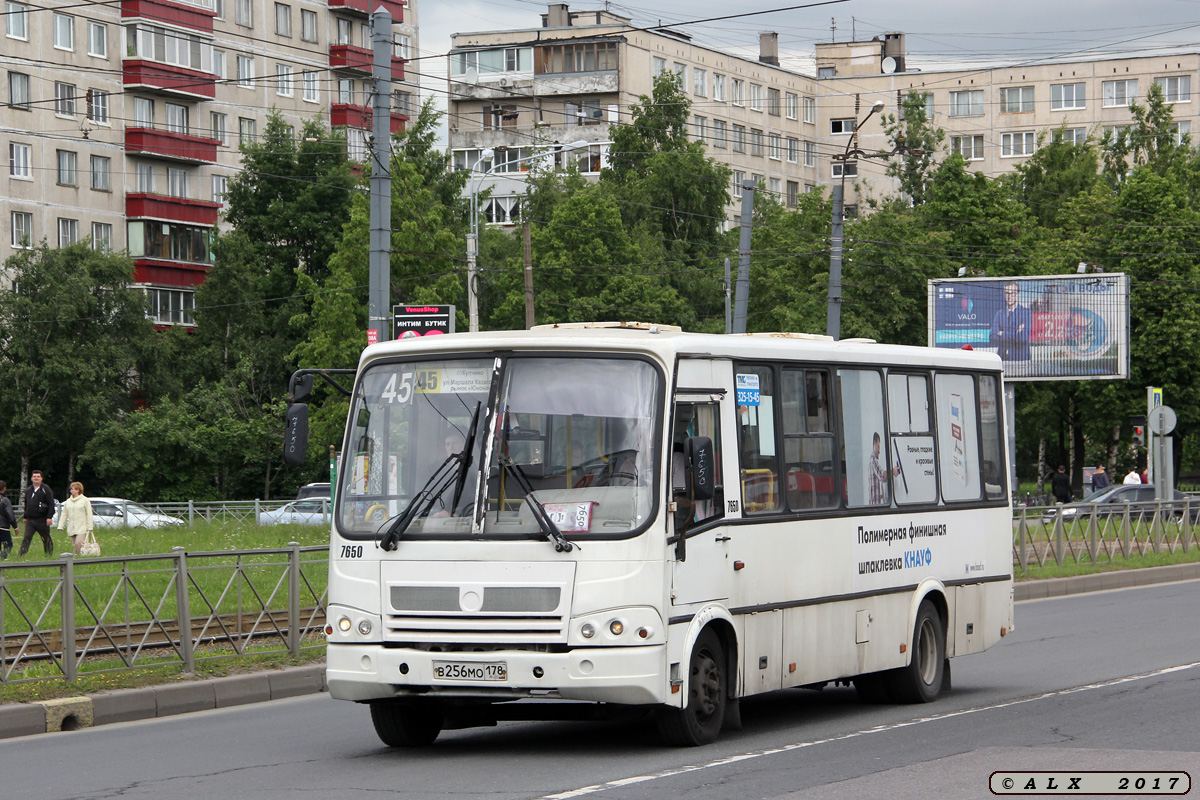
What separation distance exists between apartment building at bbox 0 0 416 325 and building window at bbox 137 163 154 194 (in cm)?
7

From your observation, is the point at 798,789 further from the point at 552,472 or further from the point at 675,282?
the point at 675,282

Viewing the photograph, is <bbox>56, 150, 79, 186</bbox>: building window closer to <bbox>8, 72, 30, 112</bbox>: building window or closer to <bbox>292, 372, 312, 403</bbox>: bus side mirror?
<bbox>8, 72, 30, 112</bbox>: building window

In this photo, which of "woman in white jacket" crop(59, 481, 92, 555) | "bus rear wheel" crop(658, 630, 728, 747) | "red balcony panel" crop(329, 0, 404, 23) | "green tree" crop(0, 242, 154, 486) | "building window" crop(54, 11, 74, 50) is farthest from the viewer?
"red balcony panel" crop(329, 0, 404, 23)

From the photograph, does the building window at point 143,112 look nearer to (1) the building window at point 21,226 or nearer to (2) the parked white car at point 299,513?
(1) the building window at point 21,226

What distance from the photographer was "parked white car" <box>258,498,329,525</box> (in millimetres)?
44062

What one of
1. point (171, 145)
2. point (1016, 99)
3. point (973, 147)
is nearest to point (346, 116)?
point (171, 145)

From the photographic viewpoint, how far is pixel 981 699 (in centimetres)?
1306

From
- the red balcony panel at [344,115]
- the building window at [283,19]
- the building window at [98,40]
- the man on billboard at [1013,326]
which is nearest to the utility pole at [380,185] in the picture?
the man on billboard at [1013,326]

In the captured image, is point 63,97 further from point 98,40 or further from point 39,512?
point 39,512

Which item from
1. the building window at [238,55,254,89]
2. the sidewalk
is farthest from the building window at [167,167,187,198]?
the sidewalk

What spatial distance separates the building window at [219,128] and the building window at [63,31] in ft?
24.6

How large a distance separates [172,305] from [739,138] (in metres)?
37.9

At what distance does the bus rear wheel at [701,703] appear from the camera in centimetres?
1020

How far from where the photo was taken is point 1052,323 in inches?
1534
